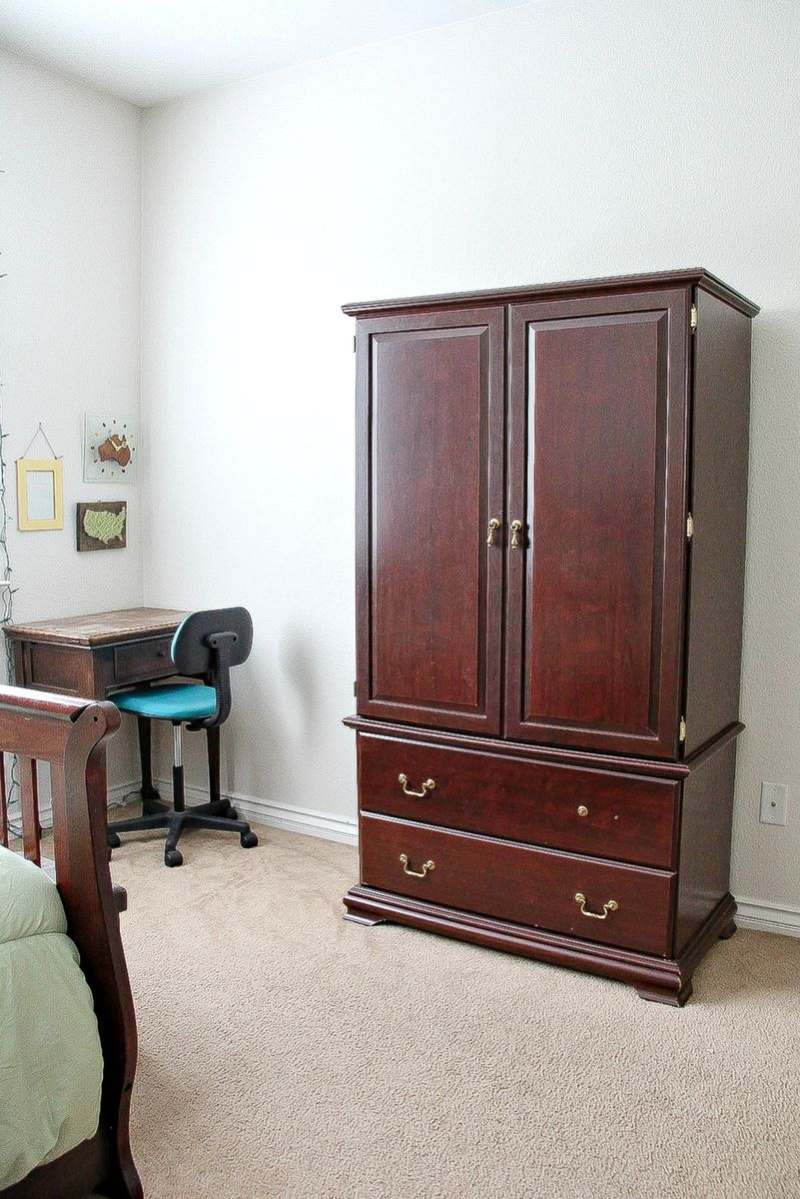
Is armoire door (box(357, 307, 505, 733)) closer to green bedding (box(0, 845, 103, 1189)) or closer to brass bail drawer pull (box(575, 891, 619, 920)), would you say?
brass bail drawer pull (box(575, 891, 619, 920))

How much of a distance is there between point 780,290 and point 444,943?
205 centimetres

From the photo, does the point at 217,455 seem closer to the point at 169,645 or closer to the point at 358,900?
the point at 169,645

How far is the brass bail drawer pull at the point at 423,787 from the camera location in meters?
2.79

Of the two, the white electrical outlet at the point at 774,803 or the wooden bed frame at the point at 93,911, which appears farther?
the white electrical outlet at the point at 774,803

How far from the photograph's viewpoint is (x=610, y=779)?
2.52 meters

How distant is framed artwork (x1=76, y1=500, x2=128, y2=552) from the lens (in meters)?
3.83

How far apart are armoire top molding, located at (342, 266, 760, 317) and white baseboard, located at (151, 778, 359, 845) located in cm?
182

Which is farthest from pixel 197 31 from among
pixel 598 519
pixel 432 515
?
pixel 598 519

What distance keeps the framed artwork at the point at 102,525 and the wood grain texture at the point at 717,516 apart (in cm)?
240

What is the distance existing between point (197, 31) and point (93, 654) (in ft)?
6.85

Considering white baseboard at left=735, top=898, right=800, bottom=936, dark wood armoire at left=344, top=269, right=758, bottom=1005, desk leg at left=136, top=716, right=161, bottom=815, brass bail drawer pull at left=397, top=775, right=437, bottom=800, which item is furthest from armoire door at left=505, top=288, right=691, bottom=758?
desk leg at left=136, top=716, right=161, bottom=815

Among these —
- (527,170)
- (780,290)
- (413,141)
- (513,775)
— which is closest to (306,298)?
(413,141)

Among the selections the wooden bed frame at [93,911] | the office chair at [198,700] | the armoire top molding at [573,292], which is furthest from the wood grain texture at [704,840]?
the office chair at [198,700]

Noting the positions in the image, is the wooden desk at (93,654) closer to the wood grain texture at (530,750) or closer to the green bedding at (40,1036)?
the wood grain texture at (530,750)
